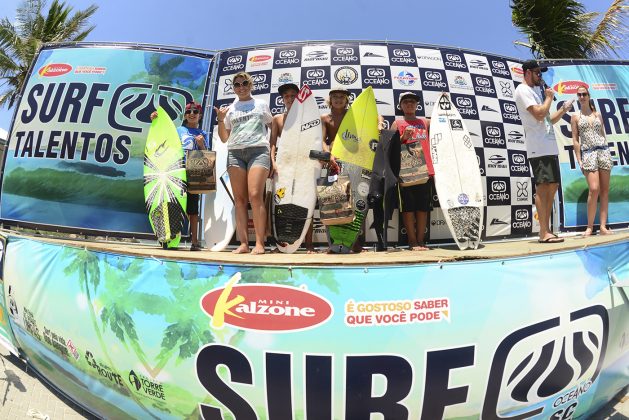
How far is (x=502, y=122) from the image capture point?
4328 mm

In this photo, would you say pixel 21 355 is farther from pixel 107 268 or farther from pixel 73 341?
pixel 107 268

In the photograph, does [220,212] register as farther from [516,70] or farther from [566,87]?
[566,87]

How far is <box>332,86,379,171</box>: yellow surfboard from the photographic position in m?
3.41

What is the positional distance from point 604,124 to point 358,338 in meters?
5.49

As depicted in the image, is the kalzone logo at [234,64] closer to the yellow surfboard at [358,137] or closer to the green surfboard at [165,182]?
the green surfboard at [165,182]

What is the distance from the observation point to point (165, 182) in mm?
3623

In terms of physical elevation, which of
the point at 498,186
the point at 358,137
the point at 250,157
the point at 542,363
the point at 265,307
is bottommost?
the point at 542,363

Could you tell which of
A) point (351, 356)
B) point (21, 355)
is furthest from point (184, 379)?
point (21, 355)

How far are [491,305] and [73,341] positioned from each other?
2909mm

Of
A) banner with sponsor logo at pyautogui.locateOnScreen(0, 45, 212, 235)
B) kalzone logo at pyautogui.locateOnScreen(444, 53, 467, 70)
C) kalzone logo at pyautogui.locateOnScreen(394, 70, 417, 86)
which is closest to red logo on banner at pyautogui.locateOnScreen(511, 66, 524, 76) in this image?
kalzone logo at pyautogui.locateOnScreen(444, 53, 467, 70)

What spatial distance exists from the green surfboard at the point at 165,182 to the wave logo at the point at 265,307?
75.8 inches

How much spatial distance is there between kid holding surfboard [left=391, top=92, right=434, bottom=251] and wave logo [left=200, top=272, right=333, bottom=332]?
195cm

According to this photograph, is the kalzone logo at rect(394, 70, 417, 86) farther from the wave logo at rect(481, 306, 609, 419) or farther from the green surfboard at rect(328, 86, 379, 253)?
the wave logo at rect(481, 306, 609, 419)

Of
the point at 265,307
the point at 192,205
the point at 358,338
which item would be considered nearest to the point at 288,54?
the point at 192,205
